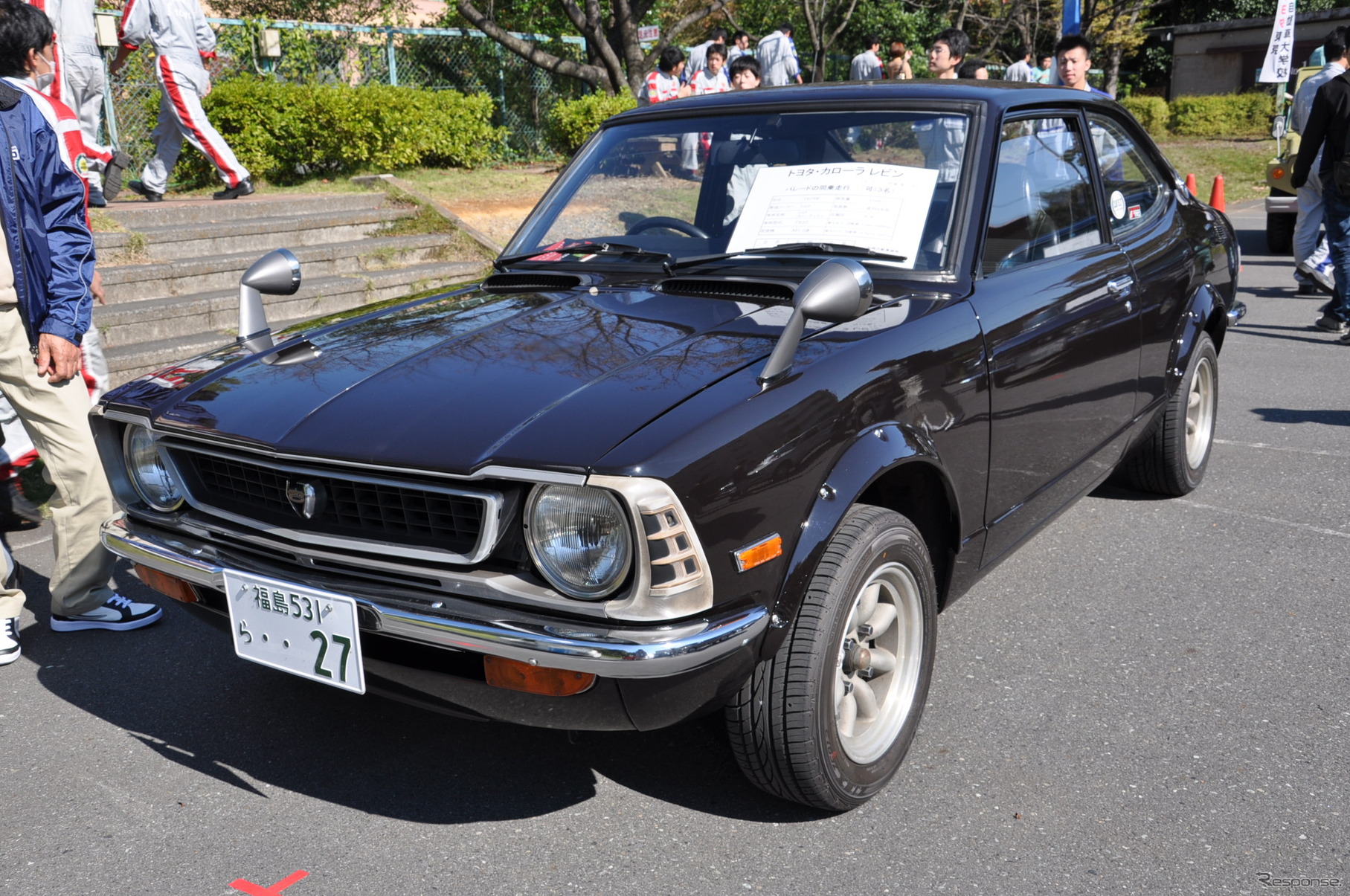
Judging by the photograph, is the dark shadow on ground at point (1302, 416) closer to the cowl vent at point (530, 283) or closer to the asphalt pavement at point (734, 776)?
the asphalt pavement at point (734, 776)

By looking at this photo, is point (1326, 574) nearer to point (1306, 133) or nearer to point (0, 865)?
point (0, 865)

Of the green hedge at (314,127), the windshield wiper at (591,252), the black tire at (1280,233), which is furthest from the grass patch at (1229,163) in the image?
the windshield wiper at (591,252)

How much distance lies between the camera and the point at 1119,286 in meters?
3.76

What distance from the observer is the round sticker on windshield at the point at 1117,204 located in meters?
3.96

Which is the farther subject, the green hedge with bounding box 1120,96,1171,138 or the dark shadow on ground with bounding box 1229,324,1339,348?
the green hedge with bounding box 1120,96,1171,138

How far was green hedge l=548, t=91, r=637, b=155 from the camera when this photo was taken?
1430cm

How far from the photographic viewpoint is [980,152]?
3234mm

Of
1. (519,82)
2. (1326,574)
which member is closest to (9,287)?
(1326,574)

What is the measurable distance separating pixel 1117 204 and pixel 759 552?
96.9 inches

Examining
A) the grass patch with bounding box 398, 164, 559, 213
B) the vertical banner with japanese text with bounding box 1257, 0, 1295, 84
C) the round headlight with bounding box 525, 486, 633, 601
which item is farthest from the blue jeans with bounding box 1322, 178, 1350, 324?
the vertical banner with japanese text with bounding box 1257, 0, 1295, 84

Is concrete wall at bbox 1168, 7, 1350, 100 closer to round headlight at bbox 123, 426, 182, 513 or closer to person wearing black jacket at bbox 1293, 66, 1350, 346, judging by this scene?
person wearing black jacket at bbox 1293, 66, 1350, 346

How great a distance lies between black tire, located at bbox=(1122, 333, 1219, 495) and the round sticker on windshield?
82 centimetres

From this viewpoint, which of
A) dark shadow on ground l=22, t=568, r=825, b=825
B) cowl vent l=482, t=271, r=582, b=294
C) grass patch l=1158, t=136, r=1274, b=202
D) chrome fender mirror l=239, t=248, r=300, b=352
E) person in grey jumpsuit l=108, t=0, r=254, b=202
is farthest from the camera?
grass patch l=1158, t=136, r=1274, b=202

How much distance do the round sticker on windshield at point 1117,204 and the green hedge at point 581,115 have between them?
10.8 m
